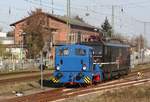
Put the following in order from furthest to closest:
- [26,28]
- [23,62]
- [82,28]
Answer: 1. [82,28]
2. [26,28]
3. [23,62]

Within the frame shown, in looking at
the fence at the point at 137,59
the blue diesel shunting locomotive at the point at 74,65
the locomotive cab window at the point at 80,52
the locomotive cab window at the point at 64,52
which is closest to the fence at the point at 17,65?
the fence at the point at 137,59

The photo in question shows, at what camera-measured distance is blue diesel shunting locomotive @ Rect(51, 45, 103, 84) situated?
90.5 feet

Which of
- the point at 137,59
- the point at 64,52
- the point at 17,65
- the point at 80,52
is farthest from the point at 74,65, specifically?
the point at 137,59

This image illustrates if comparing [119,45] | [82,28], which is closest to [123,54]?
[119,45]

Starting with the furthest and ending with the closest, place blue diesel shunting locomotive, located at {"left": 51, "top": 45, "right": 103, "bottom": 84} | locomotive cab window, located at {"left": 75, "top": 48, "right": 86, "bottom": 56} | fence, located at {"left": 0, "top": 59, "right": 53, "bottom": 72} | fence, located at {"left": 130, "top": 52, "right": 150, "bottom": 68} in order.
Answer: fence, located at {"left": 130, "top": 52, "right": 150, "bottom": 68}, fence, located at {"left": 0, "top": 59, "right": 53, "bottom": 72}, locomotive cab window, located at {"left": 75, "top": 48, "right": 86, "bottom": 56}, blue diesel shunting locomotive, located at {"left": 51, "top": 45, "right": 103, "bottom": 84}

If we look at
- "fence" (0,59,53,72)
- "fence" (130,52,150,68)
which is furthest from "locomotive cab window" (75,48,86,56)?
"fence" (130,52,150,68)

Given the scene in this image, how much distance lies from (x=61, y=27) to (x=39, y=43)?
1474cm

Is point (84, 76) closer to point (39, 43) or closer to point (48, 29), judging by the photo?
point (39, 43)

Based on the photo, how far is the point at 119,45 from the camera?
36344 millimetres

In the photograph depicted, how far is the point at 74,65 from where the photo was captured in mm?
27719

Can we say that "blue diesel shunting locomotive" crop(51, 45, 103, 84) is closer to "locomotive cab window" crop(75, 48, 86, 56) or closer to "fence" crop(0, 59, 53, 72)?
"locomotive cab window" crop(75, 48, 86, 56)

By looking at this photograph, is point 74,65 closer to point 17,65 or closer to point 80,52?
point 80,52

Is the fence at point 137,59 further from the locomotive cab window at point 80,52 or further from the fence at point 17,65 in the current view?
the locomotive cab window at point 80,52

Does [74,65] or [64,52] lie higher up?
[64,52]
